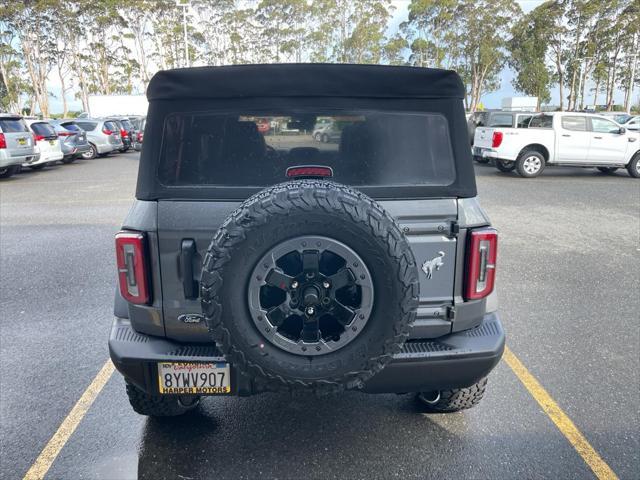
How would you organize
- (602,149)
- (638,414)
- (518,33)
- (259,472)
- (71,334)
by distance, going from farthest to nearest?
(518,33) < (602,149) < (71,334) < (638,414) < (259,472)

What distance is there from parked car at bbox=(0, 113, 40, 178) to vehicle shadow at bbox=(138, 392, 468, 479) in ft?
43.4

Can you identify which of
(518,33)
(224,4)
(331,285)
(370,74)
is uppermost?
(224,4)

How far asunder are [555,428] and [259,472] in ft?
5.88

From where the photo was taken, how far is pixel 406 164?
2.52m

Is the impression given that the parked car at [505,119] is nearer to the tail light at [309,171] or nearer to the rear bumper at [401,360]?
the rear bumper at [401,360]

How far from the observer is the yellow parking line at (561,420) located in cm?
267

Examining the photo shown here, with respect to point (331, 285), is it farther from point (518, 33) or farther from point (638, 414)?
point (518, 33)

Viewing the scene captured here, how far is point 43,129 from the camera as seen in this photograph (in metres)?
16.0

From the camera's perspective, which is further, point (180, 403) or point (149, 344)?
point (180, 403)

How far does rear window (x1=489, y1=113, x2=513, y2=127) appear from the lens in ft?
50.6

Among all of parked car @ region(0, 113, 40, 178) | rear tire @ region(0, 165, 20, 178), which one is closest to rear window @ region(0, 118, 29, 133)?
parked car @ region(0, 113, 40, 178)

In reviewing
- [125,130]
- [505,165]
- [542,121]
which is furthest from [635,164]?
[125,130]

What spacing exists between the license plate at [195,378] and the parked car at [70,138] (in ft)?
59.0

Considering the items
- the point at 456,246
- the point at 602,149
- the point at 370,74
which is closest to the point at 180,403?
the point at 456,246
